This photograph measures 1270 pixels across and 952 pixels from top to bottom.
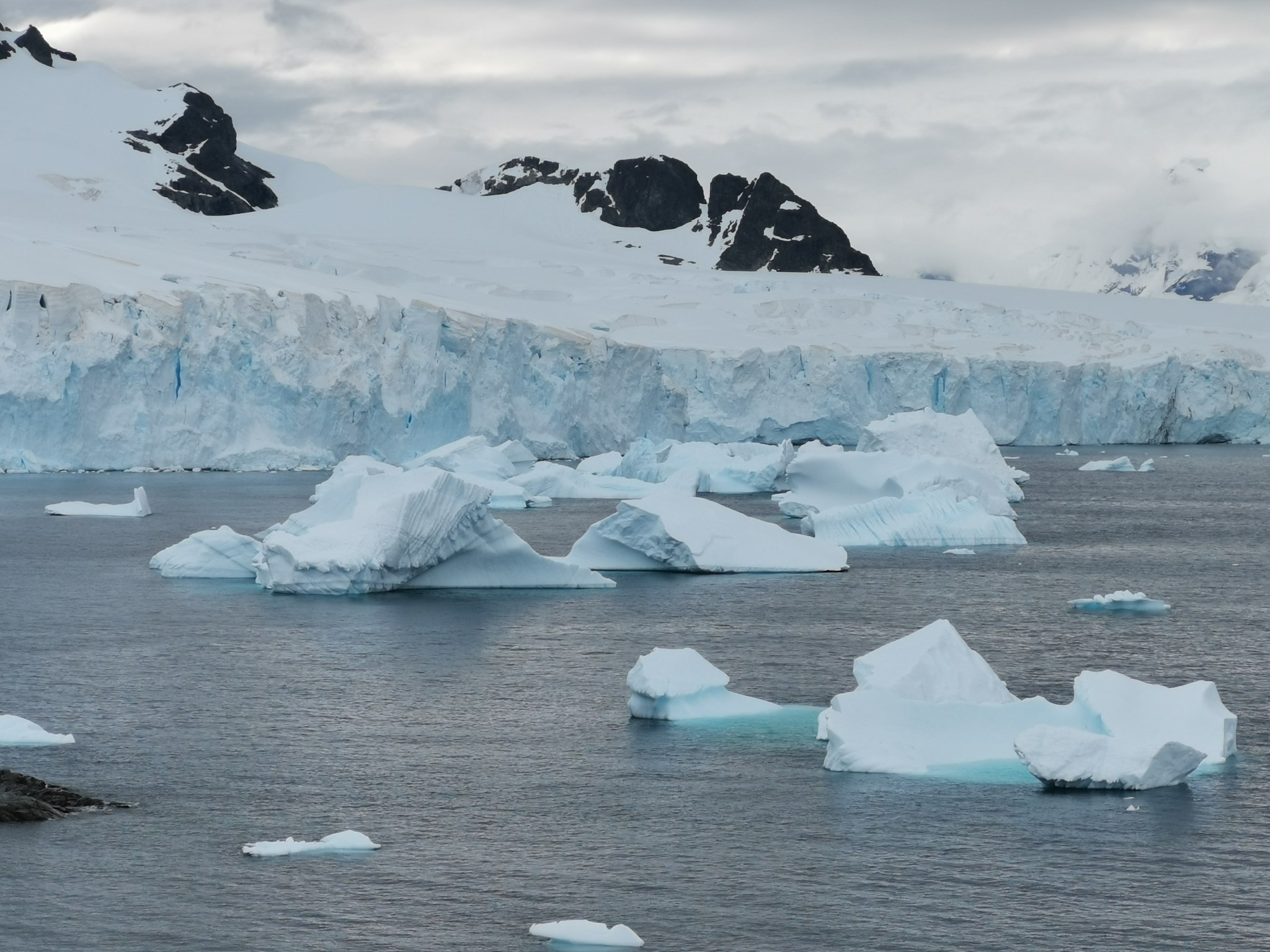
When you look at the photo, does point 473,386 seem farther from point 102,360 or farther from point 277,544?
point 277,544

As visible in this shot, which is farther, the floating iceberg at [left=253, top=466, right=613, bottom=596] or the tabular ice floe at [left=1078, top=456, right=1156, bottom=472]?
the tabular ice floe at [left=1078, top=456, right=1156, bottom=472]

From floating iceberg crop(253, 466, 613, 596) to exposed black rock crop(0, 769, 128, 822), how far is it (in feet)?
29.9

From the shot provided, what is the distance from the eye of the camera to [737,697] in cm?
1320

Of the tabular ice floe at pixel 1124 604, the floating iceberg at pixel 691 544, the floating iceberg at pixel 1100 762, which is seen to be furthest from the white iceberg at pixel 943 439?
the floating iceberg at pixel 1100 762

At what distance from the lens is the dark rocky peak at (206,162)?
73250 mm

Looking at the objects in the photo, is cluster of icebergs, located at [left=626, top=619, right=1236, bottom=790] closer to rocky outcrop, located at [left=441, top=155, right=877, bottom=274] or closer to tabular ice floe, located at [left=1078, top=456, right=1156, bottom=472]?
tabular ice floe, located at [left=1078, top=456, right=1156, bottom=472]

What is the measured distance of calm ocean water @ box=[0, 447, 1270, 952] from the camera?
8.29m

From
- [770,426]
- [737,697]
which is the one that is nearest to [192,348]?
[770,426]

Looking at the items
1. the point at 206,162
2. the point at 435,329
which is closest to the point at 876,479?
the point at 435,329

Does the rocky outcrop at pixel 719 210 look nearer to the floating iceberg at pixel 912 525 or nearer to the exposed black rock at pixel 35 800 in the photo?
the floating iceberg at pixel 912 525

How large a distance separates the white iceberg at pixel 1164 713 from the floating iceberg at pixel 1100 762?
60 cm

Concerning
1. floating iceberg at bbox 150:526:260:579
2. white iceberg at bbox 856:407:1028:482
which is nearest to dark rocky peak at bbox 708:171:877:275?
white iceberg at bbox 856:407:1028:482

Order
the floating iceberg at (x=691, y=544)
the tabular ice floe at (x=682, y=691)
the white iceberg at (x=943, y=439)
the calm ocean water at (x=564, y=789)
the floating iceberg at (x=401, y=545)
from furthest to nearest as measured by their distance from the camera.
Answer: the white iceberg at (x=943, y=439) → the floating iceberg at (x=691, y=544) → the floating iceberg at (x=401, y=545) → the tabular ice floe at (x=682, y=691) → the calm ocean water at (x=564, y=789)

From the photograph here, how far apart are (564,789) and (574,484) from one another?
2584 cm
